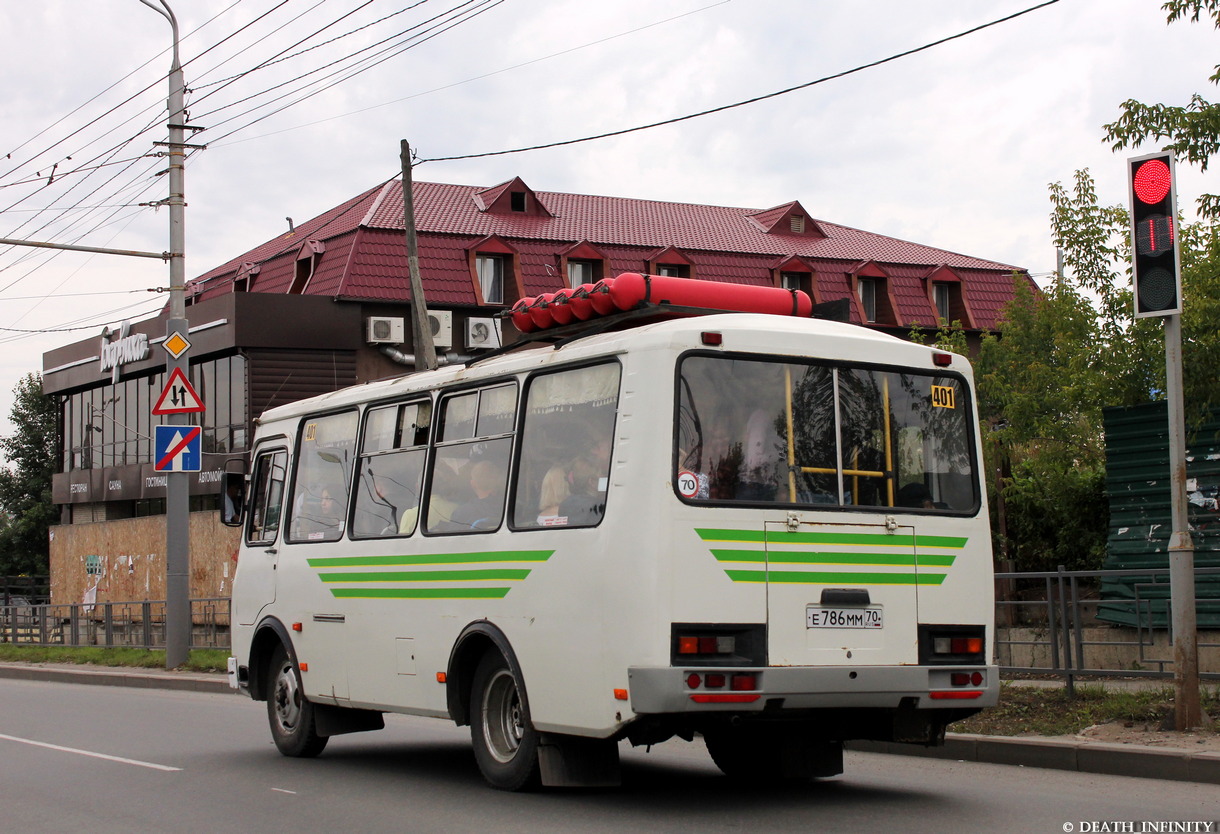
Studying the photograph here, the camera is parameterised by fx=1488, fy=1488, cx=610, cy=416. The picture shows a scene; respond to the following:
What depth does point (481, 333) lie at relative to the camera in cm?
3909

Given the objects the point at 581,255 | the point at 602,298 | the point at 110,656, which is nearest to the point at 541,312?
the point at 602,298

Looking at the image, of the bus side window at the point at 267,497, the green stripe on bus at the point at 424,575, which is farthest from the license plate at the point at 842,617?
the bus side window at the point at 267,497

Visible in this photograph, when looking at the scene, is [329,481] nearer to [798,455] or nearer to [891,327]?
[798,455]

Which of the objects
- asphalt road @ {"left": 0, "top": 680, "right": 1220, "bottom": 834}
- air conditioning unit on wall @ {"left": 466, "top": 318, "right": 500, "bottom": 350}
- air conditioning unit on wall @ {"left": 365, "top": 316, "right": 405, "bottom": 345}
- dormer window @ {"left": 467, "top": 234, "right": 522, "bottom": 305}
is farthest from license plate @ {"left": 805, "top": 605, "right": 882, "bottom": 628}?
dormer window @ {"left": 467, "top": 234, "right": 522, "bottom": 305}

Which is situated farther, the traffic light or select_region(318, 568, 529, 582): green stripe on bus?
the traffic light

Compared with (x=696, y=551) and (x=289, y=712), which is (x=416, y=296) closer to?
(x=289, y=712)

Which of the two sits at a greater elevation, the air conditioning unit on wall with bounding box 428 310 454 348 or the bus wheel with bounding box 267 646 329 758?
the air conditioning unit on wall with bounding box 428 310 454 348

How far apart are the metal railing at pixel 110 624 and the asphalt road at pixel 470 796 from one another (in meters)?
13.0

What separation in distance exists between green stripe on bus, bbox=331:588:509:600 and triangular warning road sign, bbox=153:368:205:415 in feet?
39.3

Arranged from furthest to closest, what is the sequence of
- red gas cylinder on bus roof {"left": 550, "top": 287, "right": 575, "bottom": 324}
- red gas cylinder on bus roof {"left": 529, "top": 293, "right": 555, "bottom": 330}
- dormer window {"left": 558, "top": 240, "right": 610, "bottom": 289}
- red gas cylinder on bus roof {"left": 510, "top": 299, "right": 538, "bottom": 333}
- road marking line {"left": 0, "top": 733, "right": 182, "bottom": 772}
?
dormer window {"left": 558, "top": 240, "right": 610, "bottom": 289} < road marking line {"left": 0, "top": 733, "right": 182, "bottom": 772} < red gas cylinder on bus roof {"left": 510, "top": 299, "right": 538, "bottom": 333} < red gas cylinder on bus roof {"left": 529, "top": 293, "right": 555, "bottom": 330} < red gas cylinder on bus roof {"left": 550, "top": 287, "right": 575, "bottom": 324}

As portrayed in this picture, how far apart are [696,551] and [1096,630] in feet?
20.1

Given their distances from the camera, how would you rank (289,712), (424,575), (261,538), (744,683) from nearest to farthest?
(744,683) → (424,575) → (289,712) → (261,538)

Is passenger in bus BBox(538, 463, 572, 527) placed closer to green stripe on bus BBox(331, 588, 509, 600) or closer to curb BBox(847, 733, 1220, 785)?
green stripe on bus BBox(331, 588, 509, 600)

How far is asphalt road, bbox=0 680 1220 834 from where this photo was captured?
8.02 meters
